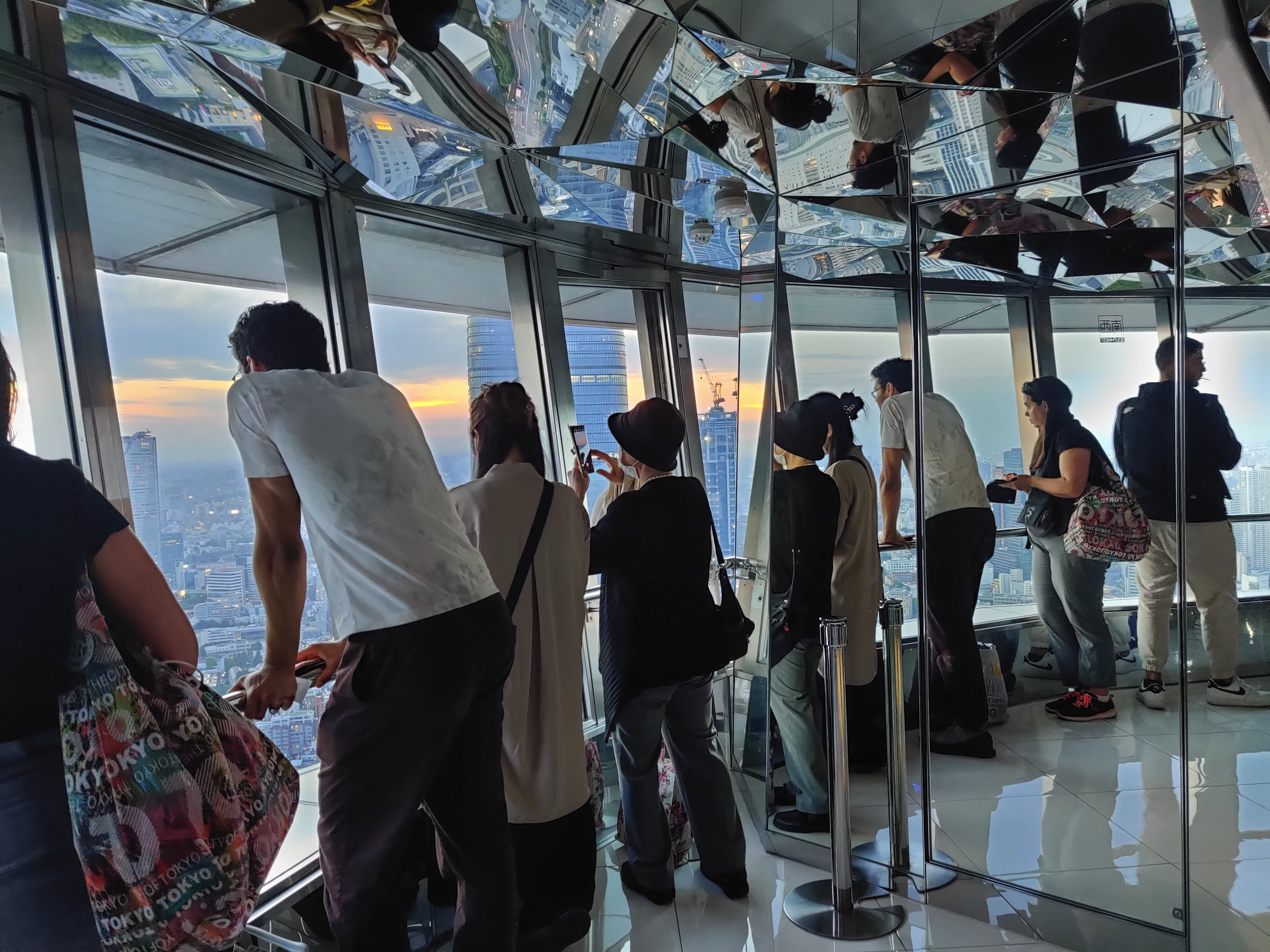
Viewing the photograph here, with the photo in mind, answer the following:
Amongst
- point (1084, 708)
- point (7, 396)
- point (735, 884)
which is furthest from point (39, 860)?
A: point (1084, 708)

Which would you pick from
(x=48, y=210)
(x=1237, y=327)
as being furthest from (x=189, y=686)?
(x=1237, y=327)

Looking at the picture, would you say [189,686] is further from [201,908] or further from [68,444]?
[68,444]

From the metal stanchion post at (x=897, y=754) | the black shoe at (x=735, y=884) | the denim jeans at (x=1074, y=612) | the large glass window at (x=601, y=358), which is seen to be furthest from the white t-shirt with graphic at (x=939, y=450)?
the black shoe at (x=735, y=884)

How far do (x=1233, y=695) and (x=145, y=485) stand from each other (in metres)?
2.91

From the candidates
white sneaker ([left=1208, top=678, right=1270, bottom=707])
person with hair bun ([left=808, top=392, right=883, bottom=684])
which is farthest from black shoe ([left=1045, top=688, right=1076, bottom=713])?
person with hair bun ([left=808, top=392, right=883, bottom=684])

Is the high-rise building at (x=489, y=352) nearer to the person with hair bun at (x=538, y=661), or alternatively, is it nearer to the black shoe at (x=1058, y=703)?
the person with hair bun at (x=538, y=661)

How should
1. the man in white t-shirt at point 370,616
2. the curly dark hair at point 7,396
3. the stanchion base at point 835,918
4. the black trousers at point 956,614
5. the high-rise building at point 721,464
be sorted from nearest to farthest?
the curly dark hair at point 7,396
the man in white t-shirt at point 370,616
the stanchion base at point 835,918
the black trousers at point 956,614
the high-rise building at point 721,464

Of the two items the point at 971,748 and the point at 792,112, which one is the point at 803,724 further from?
the point at 792,112

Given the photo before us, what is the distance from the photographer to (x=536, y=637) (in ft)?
7.82

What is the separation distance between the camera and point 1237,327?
2.42 meters

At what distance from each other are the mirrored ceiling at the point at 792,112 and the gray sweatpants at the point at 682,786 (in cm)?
150

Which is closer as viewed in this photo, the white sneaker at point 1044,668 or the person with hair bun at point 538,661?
the person with hair bun at point 538,661

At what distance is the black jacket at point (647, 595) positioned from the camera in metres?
2.66

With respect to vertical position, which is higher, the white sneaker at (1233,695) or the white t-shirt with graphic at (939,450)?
the white t-shirt with graphic at (939,450)
